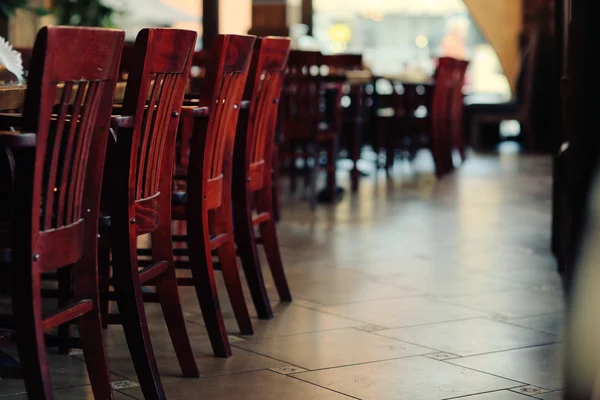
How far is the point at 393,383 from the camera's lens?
2805mm

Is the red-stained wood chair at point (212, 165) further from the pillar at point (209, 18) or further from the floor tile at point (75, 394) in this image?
the pillar at point (209, 18)

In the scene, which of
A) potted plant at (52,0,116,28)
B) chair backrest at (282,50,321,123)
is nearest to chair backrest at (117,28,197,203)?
chair backrest at (282,50,321,123)

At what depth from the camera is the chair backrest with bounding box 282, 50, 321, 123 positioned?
6781 mm

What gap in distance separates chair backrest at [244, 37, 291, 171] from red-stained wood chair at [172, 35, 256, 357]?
0.22m

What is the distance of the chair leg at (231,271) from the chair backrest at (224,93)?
0.52 ft

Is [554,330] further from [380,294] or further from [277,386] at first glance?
[277,386]

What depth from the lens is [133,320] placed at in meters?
2.54

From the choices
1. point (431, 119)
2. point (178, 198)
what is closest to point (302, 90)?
point (431, 119)

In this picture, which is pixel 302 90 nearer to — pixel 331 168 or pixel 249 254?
pixel 331 168

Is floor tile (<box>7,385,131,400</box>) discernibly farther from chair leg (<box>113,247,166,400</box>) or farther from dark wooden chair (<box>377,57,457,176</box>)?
dark wooden chair (<box>377,57,457,176</box>)

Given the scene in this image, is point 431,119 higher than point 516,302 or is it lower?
higher

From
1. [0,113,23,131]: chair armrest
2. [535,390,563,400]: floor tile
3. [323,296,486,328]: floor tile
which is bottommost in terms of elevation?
[323,296,486,328]: floor tile

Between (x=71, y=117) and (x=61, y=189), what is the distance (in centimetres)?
15

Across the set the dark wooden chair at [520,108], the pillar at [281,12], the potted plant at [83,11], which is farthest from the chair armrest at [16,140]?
the dark wooden chair at [520,108]
